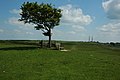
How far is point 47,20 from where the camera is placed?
5547cm

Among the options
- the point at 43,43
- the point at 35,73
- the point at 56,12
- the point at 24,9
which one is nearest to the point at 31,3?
the point at 24,9

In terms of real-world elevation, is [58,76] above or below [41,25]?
below

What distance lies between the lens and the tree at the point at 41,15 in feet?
181

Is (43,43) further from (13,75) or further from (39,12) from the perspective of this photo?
(13,75)

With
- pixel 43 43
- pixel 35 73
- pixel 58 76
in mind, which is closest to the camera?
pixel 58 76

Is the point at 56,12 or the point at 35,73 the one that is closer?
the point at 35,73

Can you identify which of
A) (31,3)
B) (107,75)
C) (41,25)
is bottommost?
(107,75)

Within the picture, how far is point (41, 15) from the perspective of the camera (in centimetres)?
5562

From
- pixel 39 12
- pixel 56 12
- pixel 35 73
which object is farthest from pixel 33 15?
pixel 35 73

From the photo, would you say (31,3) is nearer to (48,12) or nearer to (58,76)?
(48,12)

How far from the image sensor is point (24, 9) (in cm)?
5581

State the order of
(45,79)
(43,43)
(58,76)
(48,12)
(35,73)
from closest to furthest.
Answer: (45,79) → (58,76) → (35,73) → (48,12) → (43,43)

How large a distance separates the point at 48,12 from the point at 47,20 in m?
1.71

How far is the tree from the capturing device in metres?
55.1
